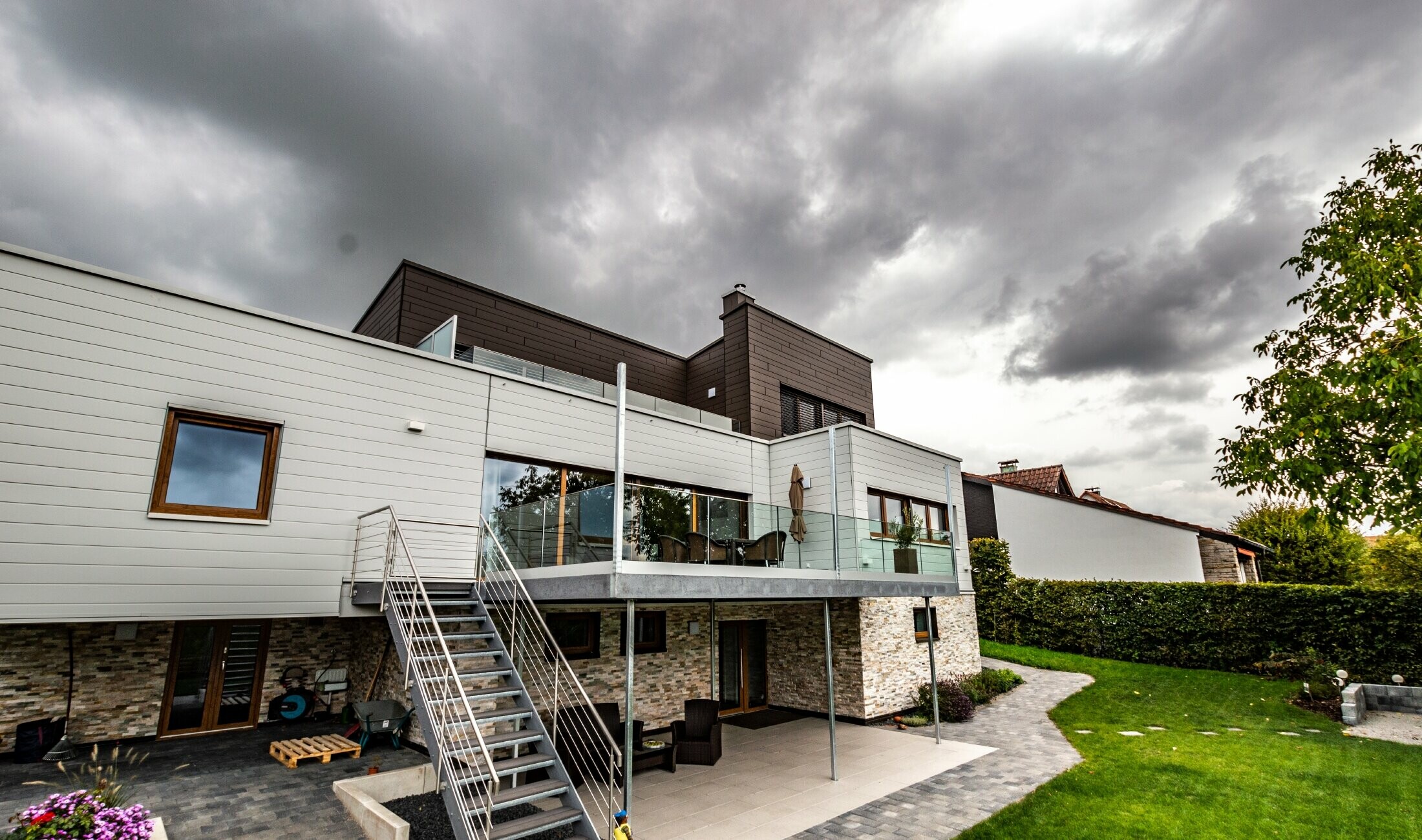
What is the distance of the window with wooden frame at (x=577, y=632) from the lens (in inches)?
378

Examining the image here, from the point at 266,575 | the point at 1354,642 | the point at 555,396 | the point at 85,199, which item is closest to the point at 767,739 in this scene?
the point at 555,396

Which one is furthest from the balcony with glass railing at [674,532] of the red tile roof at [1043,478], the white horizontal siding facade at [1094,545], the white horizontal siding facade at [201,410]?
the red tile roof at [1043,478]

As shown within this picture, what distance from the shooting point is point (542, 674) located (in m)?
8.70

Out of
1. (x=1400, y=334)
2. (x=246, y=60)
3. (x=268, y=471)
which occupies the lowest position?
(x=268, y=471)

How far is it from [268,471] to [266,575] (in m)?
1.17

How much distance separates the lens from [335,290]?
15711mm

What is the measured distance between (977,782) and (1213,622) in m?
10.6

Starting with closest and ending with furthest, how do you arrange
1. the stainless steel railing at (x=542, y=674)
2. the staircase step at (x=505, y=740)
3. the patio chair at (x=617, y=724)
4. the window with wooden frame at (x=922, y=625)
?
the staircase step at (x=505, y=740) < the stainless steel railing at (x=542, y=674) < the patio chair at (x=617, y=724) < the window with wooden frame at (x=922, y=625)

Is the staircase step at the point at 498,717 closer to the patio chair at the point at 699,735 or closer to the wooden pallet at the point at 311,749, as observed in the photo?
the wooden pallet at the point at 311,749

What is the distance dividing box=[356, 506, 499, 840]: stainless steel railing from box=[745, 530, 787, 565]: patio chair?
3.49 metres

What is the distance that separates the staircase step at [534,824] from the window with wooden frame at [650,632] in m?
5.06

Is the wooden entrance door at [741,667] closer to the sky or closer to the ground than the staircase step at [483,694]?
closer to the ground

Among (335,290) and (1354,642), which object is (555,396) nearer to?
(335,290)

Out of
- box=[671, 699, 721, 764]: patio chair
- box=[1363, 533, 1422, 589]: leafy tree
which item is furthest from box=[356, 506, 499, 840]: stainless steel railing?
box=[1363, 533, 1422, 589]: leafy tree
